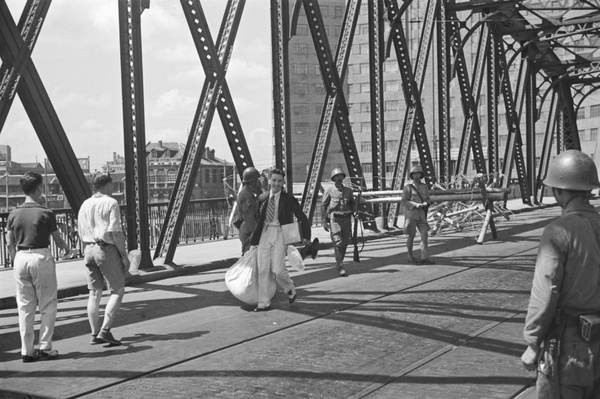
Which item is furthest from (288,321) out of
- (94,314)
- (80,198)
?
(80,198)

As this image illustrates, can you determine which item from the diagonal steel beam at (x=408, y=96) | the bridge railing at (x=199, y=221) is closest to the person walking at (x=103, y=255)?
the bridge railing at (x=199, y=221)

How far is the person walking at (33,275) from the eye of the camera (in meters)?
6.96

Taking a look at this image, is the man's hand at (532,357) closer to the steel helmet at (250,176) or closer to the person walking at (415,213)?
the steel helmet at (250,176)

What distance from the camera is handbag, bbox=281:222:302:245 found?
973cm

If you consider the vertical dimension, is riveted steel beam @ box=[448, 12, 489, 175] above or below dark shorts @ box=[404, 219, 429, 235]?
above

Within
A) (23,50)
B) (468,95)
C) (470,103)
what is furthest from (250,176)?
(468,95)

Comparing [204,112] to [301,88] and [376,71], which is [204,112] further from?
[301,88]

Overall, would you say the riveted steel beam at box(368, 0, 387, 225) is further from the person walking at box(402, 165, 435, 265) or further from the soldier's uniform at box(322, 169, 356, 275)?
the soldier's uniform at box(322, 169, 356, 275)

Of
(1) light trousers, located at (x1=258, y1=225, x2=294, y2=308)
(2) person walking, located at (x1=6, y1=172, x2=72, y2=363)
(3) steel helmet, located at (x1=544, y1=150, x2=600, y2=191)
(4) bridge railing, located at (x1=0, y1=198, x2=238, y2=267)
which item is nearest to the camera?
(3) steel helmet, located at (x1=544, y1=150, x2=600, y2=191)

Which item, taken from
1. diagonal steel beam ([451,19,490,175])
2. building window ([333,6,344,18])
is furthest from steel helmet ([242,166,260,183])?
building window ([333,6,344,18])

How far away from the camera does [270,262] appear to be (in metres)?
9.55

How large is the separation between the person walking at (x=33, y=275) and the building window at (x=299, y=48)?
96818 mm

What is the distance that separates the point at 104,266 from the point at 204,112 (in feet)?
22.5

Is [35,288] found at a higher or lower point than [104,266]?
lower
